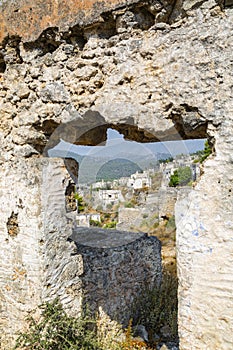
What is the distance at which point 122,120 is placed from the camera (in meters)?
2.46

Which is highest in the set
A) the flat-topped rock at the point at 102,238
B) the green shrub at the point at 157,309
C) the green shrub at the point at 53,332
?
the flat-topped rock at the point at 102,238

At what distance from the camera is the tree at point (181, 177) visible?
16.2m

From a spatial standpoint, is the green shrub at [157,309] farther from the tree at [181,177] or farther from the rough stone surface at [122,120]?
the tree at [181,177]

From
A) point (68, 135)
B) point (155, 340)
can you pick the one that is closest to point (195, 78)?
point (68, 135)

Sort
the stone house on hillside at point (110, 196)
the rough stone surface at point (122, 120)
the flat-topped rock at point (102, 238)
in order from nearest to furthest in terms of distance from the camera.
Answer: the rough stone surface at point (122, 120) → the flat-topped rock at point (102, 238) → the stone house on hillside at point (110, 196)

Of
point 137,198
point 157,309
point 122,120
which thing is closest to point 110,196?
point 137,198

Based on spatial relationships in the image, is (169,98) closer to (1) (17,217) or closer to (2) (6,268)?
(1) (17,217)

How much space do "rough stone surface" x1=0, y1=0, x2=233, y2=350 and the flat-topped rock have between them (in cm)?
141

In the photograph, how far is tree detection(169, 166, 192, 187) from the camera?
53.2 feet

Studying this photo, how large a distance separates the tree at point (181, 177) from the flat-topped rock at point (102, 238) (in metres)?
10.9

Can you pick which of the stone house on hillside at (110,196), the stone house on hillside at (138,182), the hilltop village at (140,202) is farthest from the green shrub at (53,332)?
the stone house on hillside at (138,182)

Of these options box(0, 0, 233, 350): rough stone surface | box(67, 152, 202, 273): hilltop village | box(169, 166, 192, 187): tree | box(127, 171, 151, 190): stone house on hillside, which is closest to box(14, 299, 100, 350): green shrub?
box(0, 0, 233, 350): rough stone surface

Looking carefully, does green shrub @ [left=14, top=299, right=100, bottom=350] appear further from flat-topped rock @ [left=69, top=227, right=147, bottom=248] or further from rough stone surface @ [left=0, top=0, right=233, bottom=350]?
flat-topped rock @ [left=69, top=227, right=147, bottom=248]

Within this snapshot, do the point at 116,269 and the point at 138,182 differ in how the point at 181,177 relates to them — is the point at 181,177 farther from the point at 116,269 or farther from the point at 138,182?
the point at 116,269
